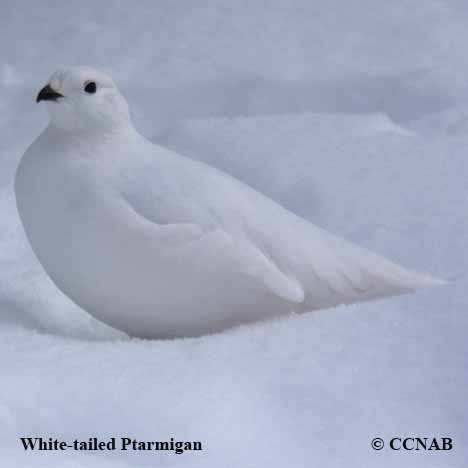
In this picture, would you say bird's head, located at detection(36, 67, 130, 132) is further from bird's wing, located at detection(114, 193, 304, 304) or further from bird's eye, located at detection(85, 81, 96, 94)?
bird's wing, located at detection(114, 193, 304, 304)

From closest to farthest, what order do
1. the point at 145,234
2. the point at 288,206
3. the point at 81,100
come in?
the point at 145,234, the point at 81,100, the point at 288,206

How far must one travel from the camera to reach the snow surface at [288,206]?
249 centimetres

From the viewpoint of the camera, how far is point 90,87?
10.2ft

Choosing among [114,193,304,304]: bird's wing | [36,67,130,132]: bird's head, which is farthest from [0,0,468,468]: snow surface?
[36,67,130,132]: bird's head

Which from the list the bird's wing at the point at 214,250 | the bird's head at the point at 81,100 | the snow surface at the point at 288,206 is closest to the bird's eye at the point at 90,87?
the bird's head at the point at 81,100

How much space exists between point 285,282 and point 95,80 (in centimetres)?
77

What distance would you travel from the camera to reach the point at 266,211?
3.26 meters

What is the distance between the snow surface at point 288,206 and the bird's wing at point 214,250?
0.12m

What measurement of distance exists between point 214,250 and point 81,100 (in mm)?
560

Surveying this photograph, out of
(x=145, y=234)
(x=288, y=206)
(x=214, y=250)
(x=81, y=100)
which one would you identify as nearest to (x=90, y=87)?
(x=81, y=100)

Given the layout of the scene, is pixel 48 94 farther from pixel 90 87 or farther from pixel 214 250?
pixel 214 250

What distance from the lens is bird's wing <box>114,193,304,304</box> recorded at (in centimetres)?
301

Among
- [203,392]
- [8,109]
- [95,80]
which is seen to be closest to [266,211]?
[95,80]

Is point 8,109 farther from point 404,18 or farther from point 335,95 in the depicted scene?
point 404,18
